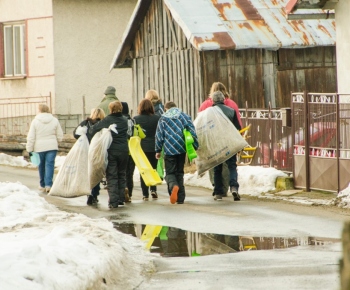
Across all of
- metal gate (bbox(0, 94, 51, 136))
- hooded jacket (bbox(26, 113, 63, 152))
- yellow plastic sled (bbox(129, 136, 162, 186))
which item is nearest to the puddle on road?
yellow plastic sled (bbox(129, 136, 162, 186))

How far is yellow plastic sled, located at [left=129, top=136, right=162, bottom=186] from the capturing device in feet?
49.6

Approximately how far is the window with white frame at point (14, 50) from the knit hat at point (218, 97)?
1488 cm

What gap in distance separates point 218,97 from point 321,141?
68.9 inches

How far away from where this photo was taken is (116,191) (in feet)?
47.4

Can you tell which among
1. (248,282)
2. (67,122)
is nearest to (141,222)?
(248,282)

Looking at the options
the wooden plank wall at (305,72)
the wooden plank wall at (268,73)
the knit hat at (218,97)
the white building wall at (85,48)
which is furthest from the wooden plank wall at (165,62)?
the knit hat at (218,97)

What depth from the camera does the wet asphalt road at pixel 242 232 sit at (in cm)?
820

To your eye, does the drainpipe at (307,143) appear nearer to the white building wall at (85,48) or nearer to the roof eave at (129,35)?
the roof eave at (129,35)

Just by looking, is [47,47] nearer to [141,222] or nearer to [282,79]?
[282,79]

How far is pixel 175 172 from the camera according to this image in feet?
49.2

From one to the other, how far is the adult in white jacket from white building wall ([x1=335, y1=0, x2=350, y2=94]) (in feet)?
16.3

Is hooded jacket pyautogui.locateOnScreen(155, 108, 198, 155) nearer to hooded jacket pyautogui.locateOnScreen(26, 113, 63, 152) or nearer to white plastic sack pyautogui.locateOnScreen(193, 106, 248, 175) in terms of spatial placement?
white plastic sack pyautogui.locateOnScreen(193, 106, 248, 175)

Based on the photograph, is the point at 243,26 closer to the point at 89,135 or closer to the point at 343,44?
the point at 343,44

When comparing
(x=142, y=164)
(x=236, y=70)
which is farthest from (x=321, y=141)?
(x=236, y=70)
